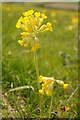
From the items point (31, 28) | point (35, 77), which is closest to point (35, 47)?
point (31, 28)

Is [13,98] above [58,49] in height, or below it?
below

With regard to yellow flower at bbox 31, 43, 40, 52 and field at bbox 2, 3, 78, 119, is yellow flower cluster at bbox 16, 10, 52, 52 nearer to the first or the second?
yellow flower at bbox 31, 43, 40, 52

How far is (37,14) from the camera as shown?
1.64 m

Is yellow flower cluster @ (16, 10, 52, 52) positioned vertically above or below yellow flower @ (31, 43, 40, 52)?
above

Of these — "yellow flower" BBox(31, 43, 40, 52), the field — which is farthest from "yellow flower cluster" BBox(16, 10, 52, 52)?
the field

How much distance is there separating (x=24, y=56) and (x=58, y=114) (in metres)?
2.15

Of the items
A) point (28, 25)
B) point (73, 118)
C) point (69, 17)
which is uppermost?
point (69, 17)

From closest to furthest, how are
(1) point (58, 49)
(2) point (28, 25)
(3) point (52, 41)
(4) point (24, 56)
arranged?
(2) point (28, 25), (4) point (24, 56), (1) point (58, 49), (3) point (52, 41)

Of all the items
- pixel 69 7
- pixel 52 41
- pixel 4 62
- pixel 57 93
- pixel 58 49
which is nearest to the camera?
pixel 57 93

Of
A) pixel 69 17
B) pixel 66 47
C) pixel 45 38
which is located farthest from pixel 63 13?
pixel 66 47

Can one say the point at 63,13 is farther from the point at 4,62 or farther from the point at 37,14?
the point at 37,14

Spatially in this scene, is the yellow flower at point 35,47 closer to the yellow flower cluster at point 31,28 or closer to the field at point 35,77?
the yellow flower cluster at point 31,28

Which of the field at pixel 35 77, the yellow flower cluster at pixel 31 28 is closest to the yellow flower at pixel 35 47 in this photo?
the yellow flower cluster at pixel 31 28

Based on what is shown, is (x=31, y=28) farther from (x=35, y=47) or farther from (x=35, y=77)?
(x=35, y=77)
